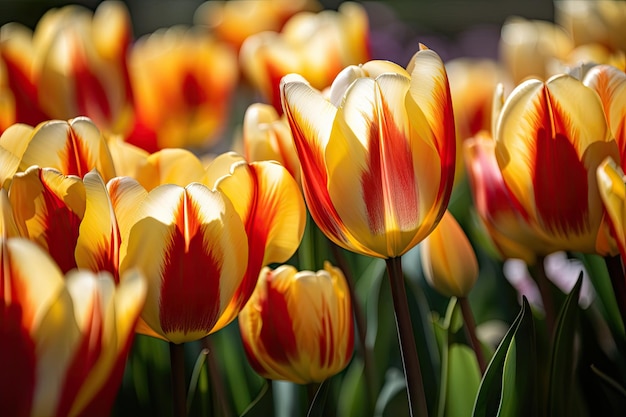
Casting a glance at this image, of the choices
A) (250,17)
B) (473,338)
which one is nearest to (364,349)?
(473,338)

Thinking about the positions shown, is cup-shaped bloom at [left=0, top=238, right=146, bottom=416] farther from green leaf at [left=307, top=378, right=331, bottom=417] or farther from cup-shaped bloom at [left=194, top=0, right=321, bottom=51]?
cup-shaped bloom at [left=194, top=0, right=321, bottom=51]

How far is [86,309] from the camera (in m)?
0.30

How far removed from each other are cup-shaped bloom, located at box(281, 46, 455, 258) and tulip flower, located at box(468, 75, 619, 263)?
5 centimetres

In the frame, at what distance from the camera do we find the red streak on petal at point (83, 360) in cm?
30

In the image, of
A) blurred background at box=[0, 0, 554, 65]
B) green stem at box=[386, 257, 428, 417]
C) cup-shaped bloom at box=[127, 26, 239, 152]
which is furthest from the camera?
blurred background at box=[0, 0, 554, 65]

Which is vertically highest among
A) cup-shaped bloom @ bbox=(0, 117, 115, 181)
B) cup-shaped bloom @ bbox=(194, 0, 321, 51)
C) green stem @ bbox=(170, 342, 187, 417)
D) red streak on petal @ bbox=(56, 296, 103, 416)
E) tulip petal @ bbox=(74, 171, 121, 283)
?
cup-shaped bloom @ bbox=(0, 117, 115, 181)

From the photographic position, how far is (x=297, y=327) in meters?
0.47

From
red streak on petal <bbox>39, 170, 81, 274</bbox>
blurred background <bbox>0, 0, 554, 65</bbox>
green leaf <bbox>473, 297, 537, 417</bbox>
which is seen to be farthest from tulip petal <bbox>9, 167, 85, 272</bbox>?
blurred background <bbox>0, 0, 554, 65</bbox>

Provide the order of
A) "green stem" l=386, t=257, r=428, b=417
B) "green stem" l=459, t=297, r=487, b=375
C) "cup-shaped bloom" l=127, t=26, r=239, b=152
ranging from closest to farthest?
1. "green stem" l=386, t=257, r=428, b=417
2. "green stem" l=459, t=297, r=487, b=375
3. "cup-shaped bloom" l=127, t=26, r=239, b=152

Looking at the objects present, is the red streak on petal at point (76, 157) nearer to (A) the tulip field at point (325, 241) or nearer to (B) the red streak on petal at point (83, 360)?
(A) the tulip field at point (325, 241)

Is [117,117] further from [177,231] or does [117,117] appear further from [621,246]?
[621,246]

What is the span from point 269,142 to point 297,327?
128 mm

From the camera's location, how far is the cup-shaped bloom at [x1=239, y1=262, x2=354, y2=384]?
467mm

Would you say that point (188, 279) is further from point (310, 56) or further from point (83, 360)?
point (310, 56)
